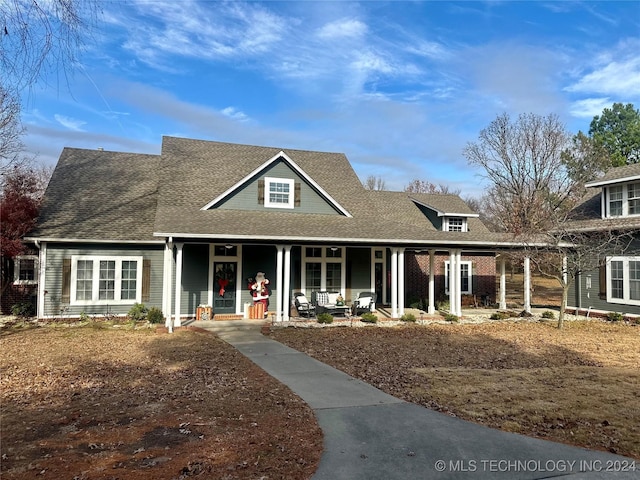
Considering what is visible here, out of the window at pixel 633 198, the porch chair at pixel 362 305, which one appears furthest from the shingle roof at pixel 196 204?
the window at pixel 633 198

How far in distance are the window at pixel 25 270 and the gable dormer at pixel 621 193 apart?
2259 centimetres

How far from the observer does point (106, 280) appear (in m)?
15.8

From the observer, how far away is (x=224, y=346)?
1107 centimetres

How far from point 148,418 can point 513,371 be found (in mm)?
7042

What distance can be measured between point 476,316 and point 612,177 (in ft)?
26.9

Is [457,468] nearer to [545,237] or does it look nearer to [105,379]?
[105,379]

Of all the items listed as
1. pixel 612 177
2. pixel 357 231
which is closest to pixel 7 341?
pixel 357 231

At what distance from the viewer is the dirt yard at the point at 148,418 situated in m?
4.32

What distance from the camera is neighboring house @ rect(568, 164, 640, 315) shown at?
54.2ft

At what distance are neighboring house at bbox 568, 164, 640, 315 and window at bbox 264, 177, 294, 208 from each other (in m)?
12.1

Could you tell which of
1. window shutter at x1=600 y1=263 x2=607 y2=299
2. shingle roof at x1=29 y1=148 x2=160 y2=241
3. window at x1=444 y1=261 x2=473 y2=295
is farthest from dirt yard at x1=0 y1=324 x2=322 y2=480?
window at x1=444 y1=261 x2=473 y2=295

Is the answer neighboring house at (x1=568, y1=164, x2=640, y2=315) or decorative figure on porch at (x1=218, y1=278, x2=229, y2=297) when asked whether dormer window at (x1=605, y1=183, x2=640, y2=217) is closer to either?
neighboring house at (x1=568, y1=164, x2=640, y2=315)

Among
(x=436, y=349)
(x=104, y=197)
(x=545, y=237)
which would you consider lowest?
(x=436, y=349)

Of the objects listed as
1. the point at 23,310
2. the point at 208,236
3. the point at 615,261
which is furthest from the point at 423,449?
the point at 615,261
